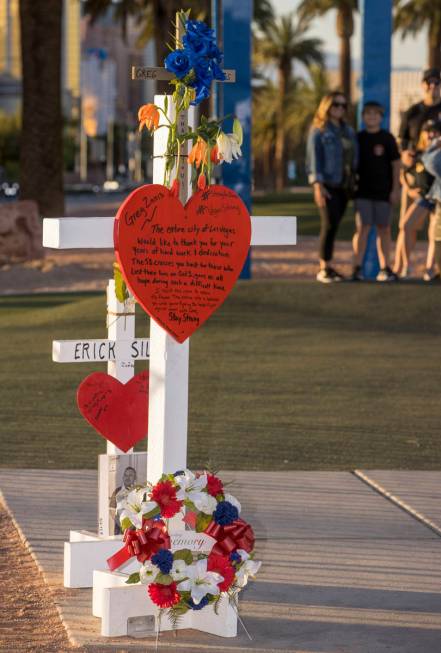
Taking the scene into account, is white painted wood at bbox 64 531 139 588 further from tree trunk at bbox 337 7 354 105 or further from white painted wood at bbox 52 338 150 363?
tree trunk at bbox 337 7 354 105

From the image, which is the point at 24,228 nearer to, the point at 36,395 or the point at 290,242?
the point at 36,395

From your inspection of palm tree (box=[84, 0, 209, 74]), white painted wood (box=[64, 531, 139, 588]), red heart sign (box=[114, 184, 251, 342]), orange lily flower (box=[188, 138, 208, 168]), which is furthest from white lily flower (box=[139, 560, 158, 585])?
palm tree (box=[84, 0, 209, 74])

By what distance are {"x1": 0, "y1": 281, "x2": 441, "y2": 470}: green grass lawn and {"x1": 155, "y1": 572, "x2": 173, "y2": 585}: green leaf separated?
128 inches

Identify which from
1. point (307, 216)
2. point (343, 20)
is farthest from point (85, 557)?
point (343, 20)

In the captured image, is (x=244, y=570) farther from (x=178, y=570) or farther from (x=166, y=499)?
(x=166, y=499)

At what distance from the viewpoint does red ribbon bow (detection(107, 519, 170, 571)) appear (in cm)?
514

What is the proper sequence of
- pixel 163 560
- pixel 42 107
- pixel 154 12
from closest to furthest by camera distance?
pixel 163 560
pixel 42 107
pixel 154 12

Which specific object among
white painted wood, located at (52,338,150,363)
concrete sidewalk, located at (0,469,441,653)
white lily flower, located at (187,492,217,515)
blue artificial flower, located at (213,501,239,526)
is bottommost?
concrete sidewalk, located at (0,469,441,653)

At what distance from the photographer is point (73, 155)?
12988 centimetres

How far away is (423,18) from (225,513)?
6061 centimetres

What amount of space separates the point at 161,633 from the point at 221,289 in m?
1.26

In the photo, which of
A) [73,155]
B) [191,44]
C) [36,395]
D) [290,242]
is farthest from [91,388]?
[73,155]

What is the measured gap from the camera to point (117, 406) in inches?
230

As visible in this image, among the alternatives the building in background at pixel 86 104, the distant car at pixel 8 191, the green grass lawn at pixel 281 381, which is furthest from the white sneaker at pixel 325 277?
the building in background at pixel 86 104
